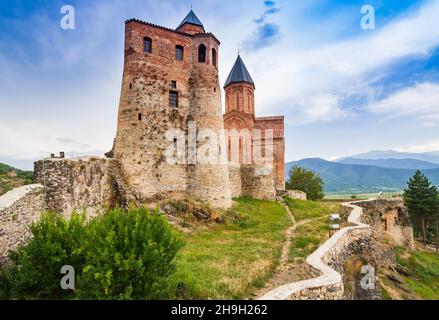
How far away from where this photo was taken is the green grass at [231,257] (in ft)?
30.7

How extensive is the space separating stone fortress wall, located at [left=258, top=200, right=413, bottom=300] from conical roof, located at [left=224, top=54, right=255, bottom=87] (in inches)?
1067

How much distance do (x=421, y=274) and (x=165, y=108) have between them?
28174 mm

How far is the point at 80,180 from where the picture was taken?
1602 cm

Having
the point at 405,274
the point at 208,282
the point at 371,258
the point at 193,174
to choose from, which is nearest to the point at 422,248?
the point at 405,274

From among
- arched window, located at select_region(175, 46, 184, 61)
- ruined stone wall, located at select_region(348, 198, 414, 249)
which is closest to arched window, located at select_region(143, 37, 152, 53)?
arched window, located at select_region(175, 46, 184, 61)

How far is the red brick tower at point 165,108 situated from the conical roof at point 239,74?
63.0 ft

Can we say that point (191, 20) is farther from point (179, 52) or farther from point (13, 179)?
point (13, 179)

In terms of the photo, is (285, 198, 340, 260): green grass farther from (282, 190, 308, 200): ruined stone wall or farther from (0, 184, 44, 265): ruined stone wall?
(0, 184, 44, 265): ruined stone wall

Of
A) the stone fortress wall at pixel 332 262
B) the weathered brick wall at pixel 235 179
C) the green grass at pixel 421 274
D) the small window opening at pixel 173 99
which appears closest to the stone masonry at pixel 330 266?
the stone fortress wall at pixel 332 262

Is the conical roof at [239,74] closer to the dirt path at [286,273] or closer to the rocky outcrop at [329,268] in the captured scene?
the rocky outcrop at [329,268]

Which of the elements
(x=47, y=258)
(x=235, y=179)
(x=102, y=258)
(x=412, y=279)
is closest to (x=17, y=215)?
(x=47, y=258)

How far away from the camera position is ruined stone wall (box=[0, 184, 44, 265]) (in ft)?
34.4

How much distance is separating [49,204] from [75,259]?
656 centimetres
